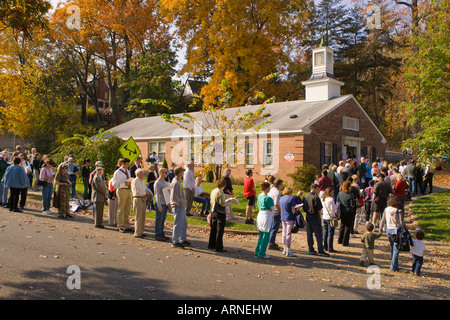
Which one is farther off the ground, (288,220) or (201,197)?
(201,197)

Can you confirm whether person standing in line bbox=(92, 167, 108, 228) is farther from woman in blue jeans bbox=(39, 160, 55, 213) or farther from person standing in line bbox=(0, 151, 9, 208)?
person standing in line bbox=(0, 151, 9, 208)

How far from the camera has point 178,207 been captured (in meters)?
9.40

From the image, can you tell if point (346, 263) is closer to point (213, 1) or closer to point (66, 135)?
point (213, 1)

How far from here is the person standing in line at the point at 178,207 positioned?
9312 mm

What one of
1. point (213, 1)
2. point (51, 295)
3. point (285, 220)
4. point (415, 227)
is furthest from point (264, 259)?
point (213, 1)

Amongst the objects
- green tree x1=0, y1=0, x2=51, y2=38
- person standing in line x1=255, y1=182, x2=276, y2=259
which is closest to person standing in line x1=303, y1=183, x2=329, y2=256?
person standing in line x1=255, y1=182, x2=276, y2=259

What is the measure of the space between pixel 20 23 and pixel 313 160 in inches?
685

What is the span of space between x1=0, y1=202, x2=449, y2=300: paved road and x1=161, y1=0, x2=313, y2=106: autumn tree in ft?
77.8

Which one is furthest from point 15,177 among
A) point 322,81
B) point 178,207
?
point 322,81

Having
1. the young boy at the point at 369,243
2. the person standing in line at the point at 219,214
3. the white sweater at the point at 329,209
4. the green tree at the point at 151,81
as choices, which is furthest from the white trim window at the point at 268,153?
the green tree at the point at 151,81

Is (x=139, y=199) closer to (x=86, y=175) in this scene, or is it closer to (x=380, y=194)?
(x=86, y=175)

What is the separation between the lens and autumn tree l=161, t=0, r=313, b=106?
33062 mm

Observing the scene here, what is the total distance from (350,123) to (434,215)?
12.4 meters

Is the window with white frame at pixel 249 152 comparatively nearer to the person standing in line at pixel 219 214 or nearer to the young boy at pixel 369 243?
the person standing in line at pixel 219 214
